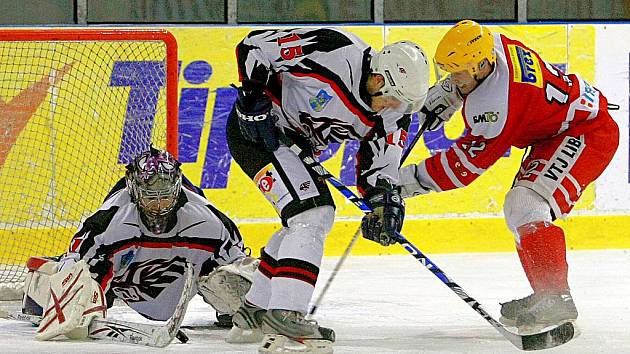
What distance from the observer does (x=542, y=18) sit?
6730 mm

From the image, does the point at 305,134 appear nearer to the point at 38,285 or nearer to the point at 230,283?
the point at 230,283

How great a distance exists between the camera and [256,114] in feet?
11.7

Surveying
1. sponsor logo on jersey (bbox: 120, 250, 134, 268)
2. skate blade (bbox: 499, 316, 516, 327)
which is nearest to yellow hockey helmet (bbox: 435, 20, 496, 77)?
skate blade (bbox: 499, 316, 516, 327)

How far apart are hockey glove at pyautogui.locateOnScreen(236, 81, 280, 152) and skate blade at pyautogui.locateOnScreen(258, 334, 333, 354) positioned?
1.90 feet

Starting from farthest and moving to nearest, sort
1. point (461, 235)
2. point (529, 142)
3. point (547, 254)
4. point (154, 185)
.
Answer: point (461, 235), point (529, 142), point (547, 254), point (154, 185)

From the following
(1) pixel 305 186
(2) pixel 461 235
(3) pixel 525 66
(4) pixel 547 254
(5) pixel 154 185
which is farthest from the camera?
(2) pixel 461 235

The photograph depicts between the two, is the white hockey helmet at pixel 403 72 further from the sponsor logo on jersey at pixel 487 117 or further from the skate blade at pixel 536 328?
the skate blade at pixel 536 328

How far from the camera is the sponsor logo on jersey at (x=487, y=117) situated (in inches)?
152

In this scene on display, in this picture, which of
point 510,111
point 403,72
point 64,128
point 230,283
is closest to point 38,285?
point 230,283

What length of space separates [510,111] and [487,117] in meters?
0.08

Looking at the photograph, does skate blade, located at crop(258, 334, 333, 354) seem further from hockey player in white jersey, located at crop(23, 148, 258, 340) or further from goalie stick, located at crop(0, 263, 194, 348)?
hockey player in white jersey, located at crop(23, 148, 258, 340)

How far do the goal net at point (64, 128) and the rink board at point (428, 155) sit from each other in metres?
0.65

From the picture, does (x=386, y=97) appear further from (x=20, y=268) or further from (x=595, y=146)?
(x=20, y=268)

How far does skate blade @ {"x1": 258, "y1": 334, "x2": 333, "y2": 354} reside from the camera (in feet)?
11.1
